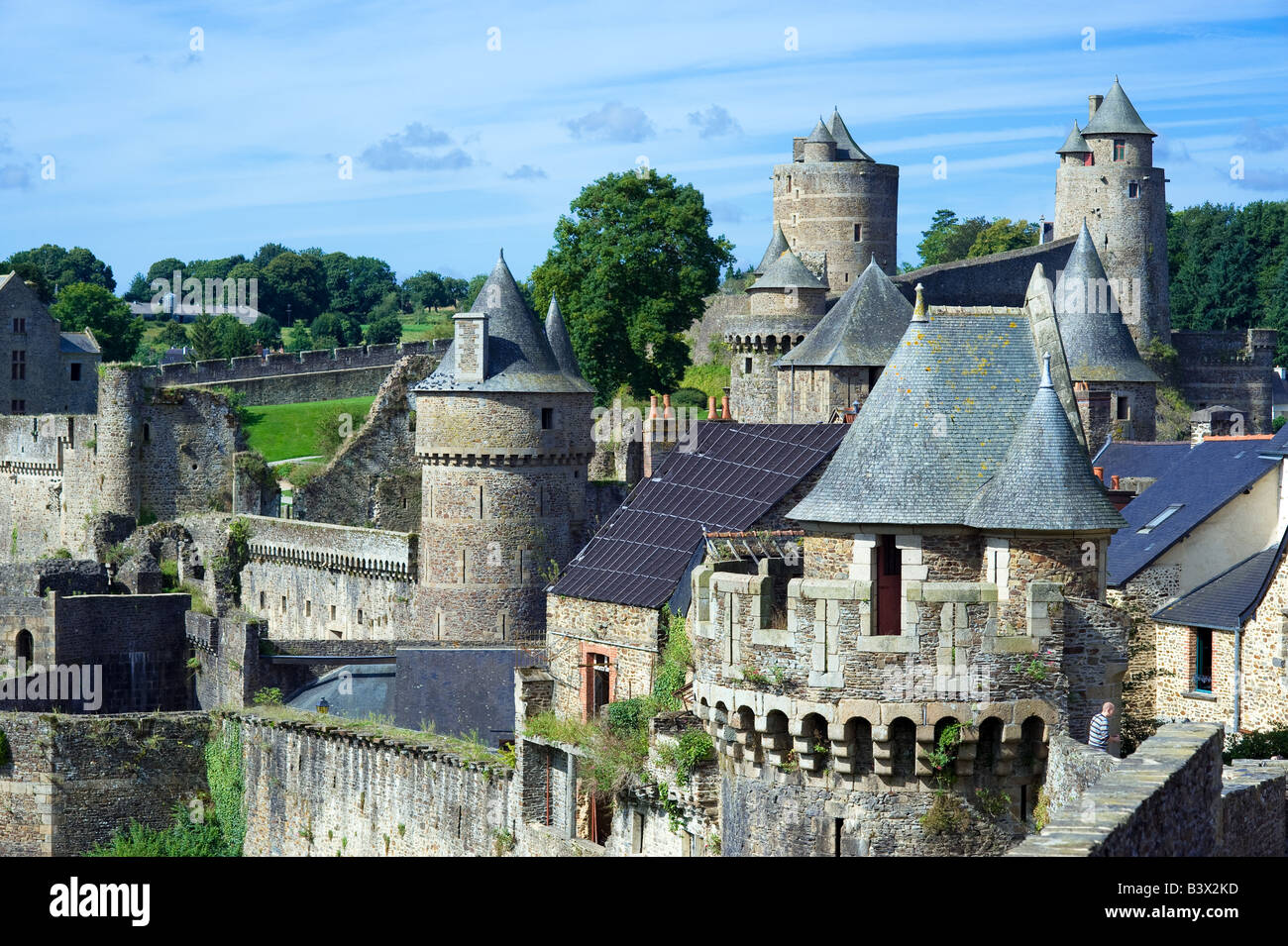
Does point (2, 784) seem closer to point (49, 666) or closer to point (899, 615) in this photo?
point (49, 666)

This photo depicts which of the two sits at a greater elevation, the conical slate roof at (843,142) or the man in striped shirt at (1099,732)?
the conical slate roof at (843,142)

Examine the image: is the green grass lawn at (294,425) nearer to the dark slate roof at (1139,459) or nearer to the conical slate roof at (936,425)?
the dark slate roof at (1139,459)

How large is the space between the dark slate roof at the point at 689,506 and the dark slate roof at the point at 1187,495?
4446 mm

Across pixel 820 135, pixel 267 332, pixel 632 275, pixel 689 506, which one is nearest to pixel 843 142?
pixel 820 135

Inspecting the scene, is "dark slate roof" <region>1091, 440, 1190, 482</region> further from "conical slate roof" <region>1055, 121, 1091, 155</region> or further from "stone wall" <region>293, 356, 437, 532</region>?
"conical slate roof" <region>1055, 121, 1091, 155</region>

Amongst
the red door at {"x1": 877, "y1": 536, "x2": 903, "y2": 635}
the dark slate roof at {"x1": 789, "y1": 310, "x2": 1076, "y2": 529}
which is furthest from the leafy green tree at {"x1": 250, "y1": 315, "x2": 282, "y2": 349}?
the red door at {"x1": 877, "y1": 536, "x2": 903, "y2": 635}

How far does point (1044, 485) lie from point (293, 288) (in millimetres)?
105411

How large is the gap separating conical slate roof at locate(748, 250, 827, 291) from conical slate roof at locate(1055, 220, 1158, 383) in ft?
23.1

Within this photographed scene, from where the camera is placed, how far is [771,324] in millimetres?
61531

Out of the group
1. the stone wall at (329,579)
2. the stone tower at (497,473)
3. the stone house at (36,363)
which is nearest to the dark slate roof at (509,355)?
the stone tower at (497,473)

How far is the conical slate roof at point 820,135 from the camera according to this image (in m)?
78.9

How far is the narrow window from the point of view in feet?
89.5

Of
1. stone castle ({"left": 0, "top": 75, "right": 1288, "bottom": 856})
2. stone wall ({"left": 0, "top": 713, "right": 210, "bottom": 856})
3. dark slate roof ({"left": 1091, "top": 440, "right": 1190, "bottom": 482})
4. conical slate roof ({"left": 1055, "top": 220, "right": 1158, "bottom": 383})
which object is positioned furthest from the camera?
conical slate roof ({"left": 1055, "top": 220, "right": 1158, "bottom": 383})
